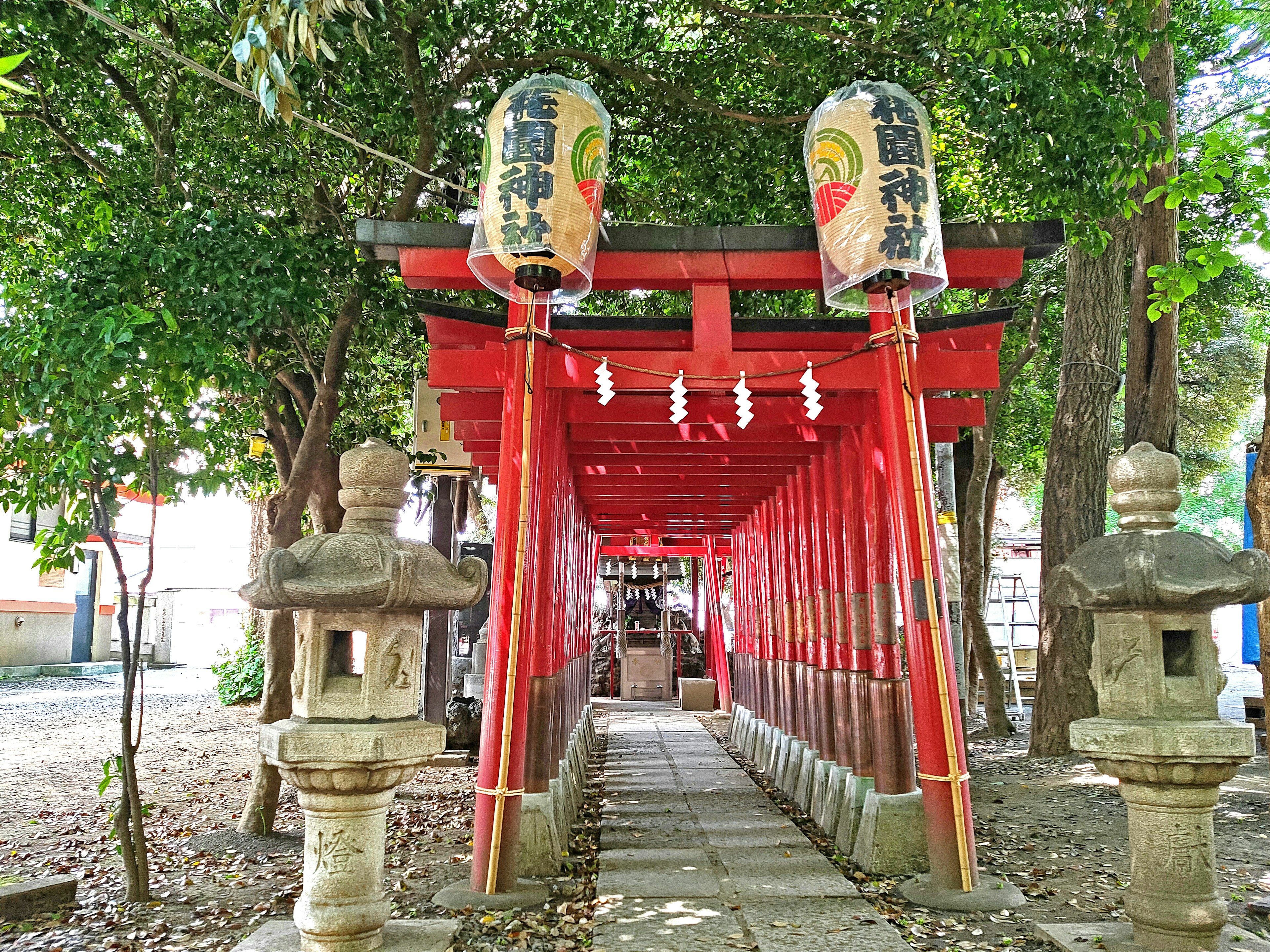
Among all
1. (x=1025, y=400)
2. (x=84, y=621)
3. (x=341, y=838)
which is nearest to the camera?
(x=341, y=838)

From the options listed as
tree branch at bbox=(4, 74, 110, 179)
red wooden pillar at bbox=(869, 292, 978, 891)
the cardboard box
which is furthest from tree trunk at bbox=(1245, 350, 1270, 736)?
the cardboard box

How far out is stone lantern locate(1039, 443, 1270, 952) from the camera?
13.0 ft

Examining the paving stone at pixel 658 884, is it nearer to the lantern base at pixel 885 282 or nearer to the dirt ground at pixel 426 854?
the dirt ground at pixel 426 854

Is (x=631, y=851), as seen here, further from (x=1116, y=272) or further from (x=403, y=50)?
(x=1116, y=272)

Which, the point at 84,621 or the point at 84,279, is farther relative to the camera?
the point at 84,621

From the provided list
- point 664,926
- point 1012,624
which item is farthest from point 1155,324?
point 1012,624

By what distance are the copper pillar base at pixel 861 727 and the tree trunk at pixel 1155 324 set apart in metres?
3.13

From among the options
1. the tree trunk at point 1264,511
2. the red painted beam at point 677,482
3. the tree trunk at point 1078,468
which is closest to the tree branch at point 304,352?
the red painted beam at point 677,482

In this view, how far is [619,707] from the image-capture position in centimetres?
2000

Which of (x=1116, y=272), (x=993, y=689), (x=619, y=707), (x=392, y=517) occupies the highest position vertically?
(x=1116, y=272)

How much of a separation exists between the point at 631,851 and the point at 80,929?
350 centimetres

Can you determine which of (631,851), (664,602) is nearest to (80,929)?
(631,851)

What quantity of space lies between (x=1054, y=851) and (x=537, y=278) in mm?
5264

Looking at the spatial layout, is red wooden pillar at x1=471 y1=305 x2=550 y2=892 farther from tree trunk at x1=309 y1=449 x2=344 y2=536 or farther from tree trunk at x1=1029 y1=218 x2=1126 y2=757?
tree trunk at x1=1029 y1=218 x2=1126 y2=757
